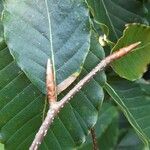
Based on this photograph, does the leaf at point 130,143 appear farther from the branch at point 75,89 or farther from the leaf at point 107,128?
the branch at point 75,89

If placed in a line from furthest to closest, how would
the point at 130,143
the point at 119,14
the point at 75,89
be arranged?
the point at 130,143 < the point at 119,14 < the point at 75,89

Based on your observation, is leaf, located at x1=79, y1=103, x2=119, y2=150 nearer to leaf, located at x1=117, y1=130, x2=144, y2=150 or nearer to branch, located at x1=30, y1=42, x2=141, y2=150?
leaf, located at x1=117, y1=130, x2=144, y2=150

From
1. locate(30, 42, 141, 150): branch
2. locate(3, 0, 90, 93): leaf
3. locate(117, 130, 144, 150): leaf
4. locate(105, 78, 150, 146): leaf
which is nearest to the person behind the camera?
locate(30, 42, 141, 150): branch

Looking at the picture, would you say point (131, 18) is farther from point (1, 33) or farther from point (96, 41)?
point (1, 33)

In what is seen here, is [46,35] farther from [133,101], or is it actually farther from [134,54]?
[133,101]

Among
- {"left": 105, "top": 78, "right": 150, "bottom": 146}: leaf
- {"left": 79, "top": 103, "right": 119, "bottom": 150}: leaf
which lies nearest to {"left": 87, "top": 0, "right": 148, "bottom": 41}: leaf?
{"left": 105, "top": 78, "right": 150, "bottom": 146}: leaf

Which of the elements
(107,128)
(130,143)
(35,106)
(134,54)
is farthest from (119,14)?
(130,143)
